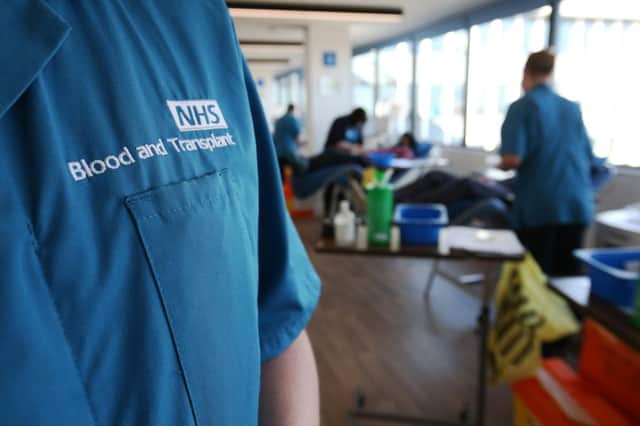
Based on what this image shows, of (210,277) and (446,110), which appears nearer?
(210,277)

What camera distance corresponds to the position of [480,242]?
2211 millimetres

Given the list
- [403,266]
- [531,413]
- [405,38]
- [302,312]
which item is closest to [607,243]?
[403,266]

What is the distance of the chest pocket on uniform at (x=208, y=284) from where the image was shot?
16.5 inches

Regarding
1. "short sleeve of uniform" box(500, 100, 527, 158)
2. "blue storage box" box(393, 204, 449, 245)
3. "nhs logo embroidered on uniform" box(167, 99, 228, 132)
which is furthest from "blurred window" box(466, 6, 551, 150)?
"nhs logo embroidered on uniform" box(167, 99, 228, 132)

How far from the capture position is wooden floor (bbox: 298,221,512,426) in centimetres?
255

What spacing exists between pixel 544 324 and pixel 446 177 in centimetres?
227

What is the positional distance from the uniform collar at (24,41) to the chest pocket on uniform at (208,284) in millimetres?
112

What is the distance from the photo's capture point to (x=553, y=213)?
290 centimetres

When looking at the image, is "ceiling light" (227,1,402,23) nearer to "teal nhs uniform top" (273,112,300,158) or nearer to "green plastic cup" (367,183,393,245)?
"teal nhs uniform top" (273,112,300,158)

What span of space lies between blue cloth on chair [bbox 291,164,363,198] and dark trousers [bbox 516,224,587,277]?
8.41 feet

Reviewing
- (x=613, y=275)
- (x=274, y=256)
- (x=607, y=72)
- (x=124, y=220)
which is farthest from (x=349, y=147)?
(x=124, y=220)

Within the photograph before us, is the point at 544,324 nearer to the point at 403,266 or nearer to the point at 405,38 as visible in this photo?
the point at 403,266

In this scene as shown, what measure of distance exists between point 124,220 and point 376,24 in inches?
332

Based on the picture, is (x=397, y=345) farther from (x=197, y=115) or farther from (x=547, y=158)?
(x=197, y=115)
